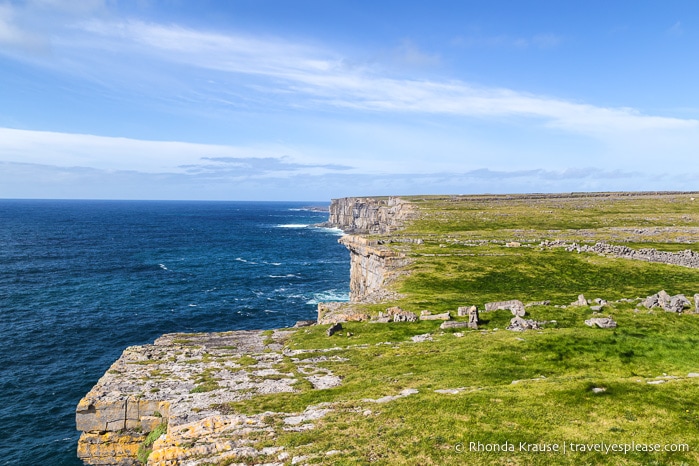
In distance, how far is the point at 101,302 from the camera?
3066 inches

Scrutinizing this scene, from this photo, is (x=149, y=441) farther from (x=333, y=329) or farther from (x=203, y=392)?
(x=333, y=329)

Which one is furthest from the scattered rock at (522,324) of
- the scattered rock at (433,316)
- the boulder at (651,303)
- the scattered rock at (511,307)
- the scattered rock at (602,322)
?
the boulder at (651,303)

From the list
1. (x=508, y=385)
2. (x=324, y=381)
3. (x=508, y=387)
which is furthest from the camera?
(x=324, y=381)

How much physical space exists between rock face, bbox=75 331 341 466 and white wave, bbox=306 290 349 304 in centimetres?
5422

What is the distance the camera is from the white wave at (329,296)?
84738 mm

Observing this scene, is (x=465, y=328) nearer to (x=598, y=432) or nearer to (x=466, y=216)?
(x=598, y=432)

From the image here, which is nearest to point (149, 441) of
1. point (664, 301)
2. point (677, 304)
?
point (677, 304)

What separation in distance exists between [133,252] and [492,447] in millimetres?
141672

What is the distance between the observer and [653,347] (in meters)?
25.2

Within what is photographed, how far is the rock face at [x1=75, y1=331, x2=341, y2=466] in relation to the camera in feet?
56.3

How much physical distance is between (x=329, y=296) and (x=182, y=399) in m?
67.4

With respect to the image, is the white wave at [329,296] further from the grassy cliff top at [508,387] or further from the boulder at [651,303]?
the boulder at [651,303]

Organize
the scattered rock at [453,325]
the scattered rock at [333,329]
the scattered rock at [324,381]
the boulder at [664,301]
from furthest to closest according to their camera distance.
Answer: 1. the boulder at [664,301]
2. the scattered rock at [333,329]
3. the scattered rock at [453,325]
4. the scattered rock at [324,381]

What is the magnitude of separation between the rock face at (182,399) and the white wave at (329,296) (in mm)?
54222
